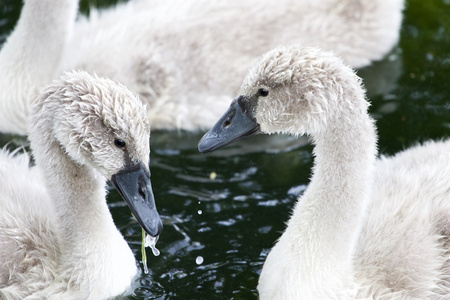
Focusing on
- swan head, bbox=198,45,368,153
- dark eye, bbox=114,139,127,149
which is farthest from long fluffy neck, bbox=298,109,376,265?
dark eye, bbox=114,139,127,149

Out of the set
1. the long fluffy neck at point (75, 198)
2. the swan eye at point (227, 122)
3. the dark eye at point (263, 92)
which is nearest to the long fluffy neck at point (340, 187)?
the dark eye at point (263, 92)

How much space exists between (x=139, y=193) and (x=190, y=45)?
2.47 m

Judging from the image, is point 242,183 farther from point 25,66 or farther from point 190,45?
point 25,66

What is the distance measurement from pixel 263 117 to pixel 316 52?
521 mm

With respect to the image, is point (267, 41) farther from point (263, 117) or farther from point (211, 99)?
point (263, 117)

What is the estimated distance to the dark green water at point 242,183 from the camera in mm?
6055

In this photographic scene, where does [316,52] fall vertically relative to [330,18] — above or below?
above

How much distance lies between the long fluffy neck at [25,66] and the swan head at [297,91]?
2.42m

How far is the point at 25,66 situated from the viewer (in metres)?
7.32

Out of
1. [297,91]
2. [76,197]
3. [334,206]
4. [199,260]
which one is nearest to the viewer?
[297,91]

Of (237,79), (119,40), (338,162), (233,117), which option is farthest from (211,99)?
(338,162)

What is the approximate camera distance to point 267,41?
755 centimetres

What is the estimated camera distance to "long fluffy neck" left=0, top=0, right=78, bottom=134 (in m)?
7.24

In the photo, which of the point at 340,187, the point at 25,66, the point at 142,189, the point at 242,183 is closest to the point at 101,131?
the point at 142,189
